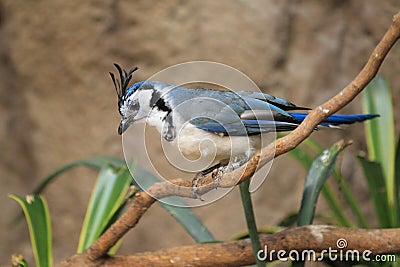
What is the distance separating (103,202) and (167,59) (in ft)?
2.22

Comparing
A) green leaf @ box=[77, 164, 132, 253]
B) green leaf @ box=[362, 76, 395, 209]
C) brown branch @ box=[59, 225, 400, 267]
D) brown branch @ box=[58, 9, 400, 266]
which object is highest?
green leaf @ box=[362, 76, 395, 209]

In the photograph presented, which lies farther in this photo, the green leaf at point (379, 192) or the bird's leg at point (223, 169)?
the green leaf at point (379, 192)

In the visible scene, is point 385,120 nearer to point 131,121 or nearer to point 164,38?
point 164,38

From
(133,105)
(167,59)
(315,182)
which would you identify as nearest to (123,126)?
(133,105)

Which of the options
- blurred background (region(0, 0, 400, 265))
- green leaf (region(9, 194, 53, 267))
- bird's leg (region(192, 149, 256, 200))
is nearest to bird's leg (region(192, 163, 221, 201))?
bird's leg (region(192, 149, 256, 200))

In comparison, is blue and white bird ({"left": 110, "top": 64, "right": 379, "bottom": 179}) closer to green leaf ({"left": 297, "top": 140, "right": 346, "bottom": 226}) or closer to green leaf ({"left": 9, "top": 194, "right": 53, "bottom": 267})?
green leaf ({"left": 297, "top": 140, "right": 346, "bottom": 226})

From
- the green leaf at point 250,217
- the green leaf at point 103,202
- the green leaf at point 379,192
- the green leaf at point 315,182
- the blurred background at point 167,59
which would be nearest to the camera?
the green leaf at point 250,217

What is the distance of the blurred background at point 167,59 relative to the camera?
1825 mm

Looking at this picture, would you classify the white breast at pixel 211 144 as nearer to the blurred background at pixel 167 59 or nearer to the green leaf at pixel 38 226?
the green leaf at pixel 38 226

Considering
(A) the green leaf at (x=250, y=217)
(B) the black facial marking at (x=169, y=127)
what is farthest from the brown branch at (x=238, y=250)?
(B) the black facial marking at (x=169, y=127)

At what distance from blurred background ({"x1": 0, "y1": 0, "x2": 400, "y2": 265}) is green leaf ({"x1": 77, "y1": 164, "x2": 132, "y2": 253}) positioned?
0.60 m

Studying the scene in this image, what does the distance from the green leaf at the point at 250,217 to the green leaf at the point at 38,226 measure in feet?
1.43

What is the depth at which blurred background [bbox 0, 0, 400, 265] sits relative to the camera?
1825 millimetres

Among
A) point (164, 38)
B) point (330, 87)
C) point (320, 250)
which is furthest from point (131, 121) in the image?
point (330, 87)
